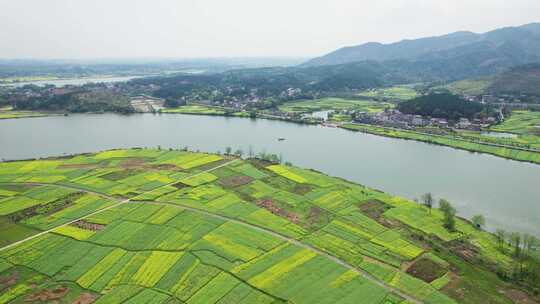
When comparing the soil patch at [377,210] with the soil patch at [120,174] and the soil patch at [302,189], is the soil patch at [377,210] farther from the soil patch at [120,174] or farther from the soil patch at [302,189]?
the soil patch at [120,174]

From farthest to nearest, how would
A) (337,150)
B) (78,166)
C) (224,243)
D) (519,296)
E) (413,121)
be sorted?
(413,121) → (337,150) → (78,166) → (224,243) → (519,296)

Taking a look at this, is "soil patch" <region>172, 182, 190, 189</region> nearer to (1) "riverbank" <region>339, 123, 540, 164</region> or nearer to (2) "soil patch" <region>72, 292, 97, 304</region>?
(2) "soil patch" <region>72, 292, 97, 304</region>

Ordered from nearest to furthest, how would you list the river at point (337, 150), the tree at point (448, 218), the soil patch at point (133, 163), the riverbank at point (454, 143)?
the tree at point (448, 218)
the river at point (337, 150)
the soil patch at point (133, 163)
the riverbank at point (454, 143)

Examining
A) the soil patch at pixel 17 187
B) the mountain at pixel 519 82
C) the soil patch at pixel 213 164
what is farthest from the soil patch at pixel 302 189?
the mountain at pixel 519 82

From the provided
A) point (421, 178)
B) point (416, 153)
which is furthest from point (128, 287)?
point (416, 153)

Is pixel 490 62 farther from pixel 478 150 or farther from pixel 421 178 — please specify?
pixel 421 178

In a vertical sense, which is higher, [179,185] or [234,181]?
[179,185]

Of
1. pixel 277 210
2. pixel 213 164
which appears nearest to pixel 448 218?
pixel 277 210

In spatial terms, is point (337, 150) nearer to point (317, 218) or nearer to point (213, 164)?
point (213, 164)
